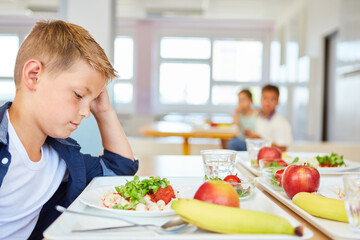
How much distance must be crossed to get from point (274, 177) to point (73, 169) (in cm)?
53

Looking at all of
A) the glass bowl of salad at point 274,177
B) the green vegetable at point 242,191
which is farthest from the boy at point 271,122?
the green vegetable at point 242,191

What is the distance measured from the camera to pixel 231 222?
22.8 inches

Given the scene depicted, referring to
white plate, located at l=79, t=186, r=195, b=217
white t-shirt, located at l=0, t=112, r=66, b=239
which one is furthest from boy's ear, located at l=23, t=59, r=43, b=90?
white plate, located at l=79, t=186, r=195, b=217

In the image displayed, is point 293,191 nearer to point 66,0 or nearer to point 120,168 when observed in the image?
point 120,168

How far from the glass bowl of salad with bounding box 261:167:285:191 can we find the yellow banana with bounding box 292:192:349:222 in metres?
0.18

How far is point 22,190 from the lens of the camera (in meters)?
0.99

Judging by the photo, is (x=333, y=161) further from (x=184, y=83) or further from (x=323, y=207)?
(x=184, y=83)

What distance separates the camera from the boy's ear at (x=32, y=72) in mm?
915

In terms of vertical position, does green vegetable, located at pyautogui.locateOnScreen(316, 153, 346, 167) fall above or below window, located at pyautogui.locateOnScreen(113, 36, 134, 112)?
below

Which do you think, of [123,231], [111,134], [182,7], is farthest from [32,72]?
[182,7]

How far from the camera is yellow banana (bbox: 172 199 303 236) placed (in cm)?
57

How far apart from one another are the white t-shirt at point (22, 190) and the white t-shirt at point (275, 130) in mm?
2663

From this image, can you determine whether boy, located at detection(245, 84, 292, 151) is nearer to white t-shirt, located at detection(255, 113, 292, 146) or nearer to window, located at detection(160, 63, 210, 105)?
white t-shirt, located at detection(255, 113, 292, 146)

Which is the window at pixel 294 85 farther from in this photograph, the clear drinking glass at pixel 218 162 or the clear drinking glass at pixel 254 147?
the clear drinking glass at pixel 218 162
